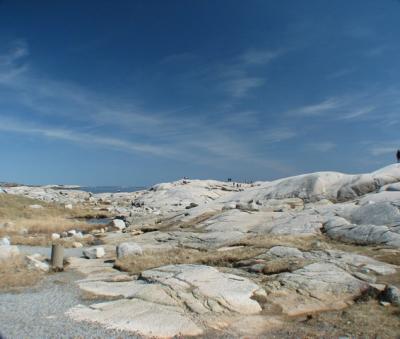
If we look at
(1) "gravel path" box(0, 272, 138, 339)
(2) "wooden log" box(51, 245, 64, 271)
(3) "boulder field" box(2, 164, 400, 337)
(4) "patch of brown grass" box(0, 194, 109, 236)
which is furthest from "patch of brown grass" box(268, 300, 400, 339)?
(4) "patch of brown grass" box(0, 194, 109, 236)

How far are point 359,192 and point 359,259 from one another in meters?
24.3

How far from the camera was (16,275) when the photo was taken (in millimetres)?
18375

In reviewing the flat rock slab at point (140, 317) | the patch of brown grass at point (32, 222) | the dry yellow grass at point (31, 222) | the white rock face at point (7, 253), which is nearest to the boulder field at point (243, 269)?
the flat rock slab at point (140, 317)

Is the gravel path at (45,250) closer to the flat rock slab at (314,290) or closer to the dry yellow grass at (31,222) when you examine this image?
the dry yellow grass at (31,222)

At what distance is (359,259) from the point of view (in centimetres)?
2059

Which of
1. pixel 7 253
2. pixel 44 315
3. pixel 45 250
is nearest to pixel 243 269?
pixel 44 315

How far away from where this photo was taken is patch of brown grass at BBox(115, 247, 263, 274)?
21138 millimetres

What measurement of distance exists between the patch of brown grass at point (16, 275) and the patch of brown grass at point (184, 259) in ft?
14.9

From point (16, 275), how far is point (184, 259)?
881 cm

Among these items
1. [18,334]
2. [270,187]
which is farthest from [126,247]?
[270,187]

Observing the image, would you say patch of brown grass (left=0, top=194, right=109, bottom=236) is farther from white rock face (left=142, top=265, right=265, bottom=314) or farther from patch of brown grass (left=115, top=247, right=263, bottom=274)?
white rock face (left=142, top=265, right=265, bottom=314)

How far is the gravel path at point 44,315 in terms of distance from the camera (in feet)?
37.9

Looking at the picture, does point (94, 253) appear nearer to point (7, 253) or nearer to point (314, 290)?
point (7, 253)

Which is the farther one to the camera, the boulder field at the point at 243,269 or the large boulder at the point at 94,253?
the large boulder at the point at 94,253
